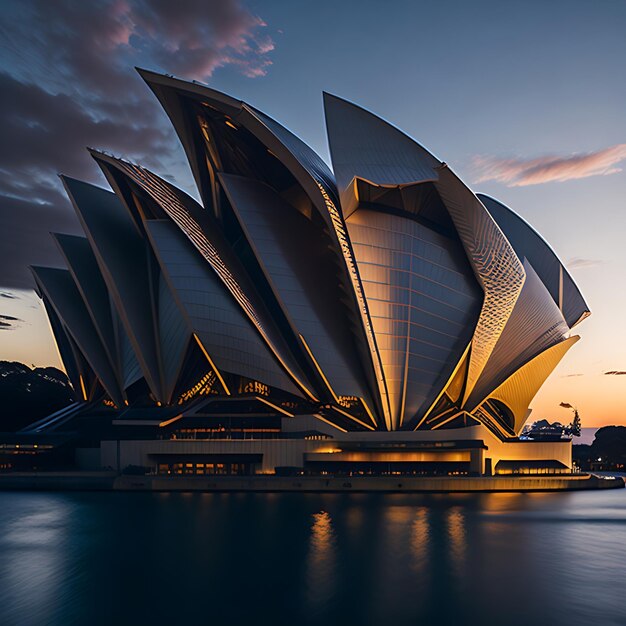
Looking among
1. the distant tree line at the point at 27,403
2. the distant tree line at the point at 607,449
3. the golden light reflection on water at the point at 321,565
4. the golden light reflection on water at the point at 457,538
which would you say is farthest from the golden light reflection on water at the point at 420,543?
the distant tree line at the point at 607,449

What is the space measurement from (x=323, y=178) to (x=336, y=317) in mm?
12383

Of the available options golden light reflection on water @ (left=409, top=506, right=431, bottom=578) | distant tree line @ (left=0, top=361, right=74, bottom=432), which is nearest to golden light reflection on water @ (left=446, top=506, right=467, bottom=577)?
golden light reflection on water @ (left=409, top=506, right=431, bottom=578)

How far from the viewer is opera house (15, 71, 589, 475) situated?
195 feet

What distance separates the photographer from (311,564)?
1220 inches

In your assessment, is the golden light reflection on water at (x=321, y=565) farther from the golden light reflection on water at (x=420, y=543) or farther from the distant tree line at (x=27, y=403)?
the distant tree line at (x=27, y=403)

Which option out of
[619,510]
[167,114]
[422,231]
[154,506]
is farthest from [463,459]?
[167,114]

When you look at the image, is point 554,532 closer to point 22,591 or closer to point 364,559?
point 364,559

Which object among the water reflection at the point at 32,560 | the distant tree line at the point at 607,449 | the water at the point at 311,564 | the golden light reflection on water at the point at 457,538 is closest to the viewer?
the water at the point at 311,564

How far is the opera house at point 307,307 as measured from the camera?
59.4m

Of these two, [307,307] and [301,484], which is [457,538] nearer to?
[301,484]

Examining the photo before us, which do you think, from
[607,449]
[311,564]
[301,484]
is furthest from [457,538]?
[607,449]

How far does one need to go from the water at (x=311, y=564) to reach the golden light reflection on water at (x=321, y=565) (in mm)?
83

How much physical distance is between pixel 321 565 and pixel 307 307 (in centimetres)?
3241

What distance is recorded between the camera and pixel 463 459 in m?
61.0
